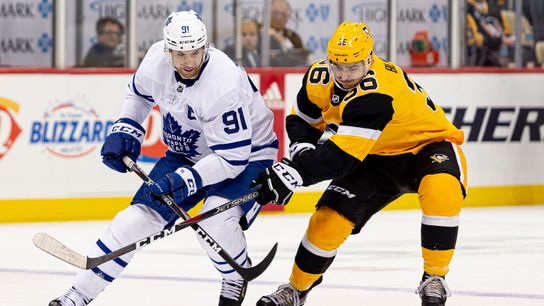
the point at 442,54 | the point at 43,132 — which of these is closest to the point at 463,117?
the point at 442,54

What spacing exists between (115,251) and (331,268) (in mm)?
2160

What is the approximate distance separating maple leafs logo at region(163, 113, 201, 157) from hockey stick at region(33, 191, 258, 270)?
0.28 m

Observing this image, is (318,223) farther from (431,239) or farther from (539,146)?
(539,146)

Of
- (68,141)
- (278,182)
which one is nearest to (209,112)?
(278,182)

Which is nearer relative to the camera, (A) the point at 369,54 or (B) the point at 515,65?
(A) the point at 369,54

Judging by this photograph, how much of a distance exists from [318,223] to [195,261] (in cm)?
211

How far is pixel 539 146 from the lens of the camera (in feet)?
37.0

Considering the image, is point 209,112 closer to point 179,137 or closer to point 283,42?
point 179,137

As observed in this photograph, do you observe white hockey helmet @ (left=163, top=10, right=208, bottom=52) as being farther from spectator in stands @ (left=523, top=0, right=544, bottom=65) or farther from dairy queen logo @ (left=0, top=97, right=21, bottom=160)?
spectator in stands @ (left=523, top=0, right=544, bottom=65)

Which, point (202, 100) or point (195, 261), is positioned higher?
point (202, 100)

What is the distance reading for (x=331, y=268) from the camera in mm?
7211

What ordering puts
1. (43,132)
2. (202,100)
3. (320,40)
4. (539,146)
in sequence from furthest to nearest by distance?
1. (539,146)
2. (320,40)
3. (43,132)
4. (202,100)

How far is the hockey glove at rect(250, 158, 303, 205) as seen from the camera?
523 cm

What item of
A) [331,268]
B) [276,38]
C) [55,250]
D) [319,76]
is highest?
[319,76]
